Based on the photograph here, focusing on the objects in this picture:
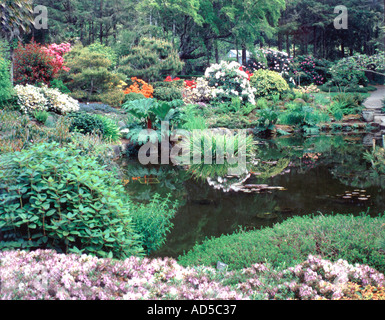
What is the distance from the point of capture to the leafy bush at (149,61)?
16.5 metres

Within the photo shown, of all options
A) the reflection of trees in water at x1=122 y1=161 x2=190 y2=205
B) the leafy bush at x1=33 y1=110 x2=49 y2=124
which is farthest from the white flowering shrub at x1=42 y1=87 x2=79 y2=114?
the reflection of trees in water at x1=122 y1=161 x2=190 y2=205

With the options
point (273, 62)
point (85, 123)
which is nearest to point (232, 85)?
point (85, 123)

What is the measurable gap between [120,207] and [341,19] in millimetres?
26435

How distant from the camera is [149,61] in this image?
16750 millimetres

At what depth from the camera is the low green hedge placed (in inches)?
120

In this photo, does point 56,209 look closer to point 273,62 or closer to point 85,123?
point 85,123

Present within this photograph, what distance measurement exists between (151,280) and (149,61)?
15486 millimetres

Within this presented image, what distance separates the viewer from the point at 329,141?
10.8 m

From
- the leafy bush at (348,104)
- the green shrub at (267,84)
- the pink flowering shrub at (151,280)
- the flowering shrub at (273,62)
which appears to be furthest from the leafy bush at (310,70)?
the pink flowering shrub at (151,280)

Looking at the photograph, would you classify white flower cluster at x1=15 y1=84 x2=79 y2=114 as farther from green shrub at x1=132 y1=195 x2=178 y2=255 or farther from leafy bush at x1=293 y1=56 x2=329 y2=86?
leafy bush at x1=293 y1=56 x2=329 y2=86

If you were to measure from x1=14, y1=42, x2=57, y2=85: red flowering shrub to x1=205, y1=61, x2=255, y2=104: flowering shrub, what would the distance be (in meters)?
5.88

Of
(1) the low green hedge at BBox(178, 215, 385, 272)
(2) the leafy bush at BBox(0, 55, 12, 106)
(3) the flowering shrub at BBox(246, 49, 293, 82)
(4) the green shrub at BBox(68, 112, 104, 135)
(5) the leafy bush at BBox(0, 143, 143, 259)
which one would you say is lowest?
(1) the low green hedge at BBox(178, 215, 385, 272)

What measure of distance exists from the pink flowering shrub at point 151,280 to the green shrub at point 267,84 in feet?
45.8
